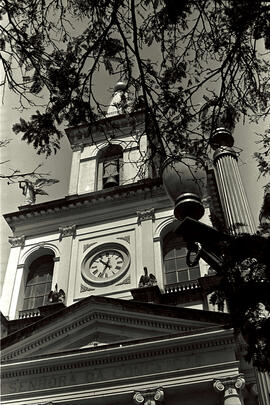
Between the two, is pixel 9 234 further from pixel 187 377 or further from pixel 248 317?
pixel 248 317

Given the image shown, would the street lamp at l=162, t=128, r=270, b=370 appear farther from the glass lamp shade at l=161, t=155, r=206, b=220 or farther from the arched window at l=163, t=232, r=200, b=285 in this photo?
the arched window at l=163, t=232, r=200, b=285

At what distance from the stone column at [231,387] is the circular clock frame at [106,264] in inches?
259

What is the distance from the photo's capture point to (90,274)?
19078 millimetres

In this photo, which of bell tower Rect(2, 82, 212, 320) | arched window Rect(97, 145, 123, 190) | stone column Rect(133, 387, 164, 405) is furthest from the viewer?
arched window Rect(97, 145, 123, 190)

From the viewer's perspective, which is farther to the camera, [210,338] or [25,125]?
[210,338]

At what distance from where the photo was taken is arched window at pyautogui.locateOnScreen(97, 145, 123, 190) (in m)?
23.2

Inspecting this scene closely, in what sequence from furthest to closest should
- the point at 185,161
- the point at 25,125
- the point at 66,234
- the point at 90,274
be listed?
the point at 66,234 → the point at 90,274 → the point at 25,125 → the point at 185,161

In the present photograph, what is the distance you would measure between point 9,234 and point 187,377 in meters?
11.6

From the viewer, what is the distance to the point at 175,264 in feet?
61.5

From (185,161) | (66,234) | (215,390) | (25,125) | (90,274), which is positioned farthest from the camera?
(66,234)

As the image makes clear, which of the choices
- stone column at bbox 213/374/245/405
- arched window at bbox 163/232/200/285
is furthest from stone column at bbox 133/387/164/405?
arched window at bbox 163/232/200/285

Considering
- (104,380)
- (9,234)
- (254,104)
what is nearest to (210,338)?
(104,380)

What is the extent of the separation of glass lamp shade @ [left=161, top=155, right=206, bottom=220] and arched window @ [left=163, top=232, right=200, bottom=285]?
12612 mm

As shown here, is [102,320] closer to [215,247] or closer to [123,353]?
[123,353]
